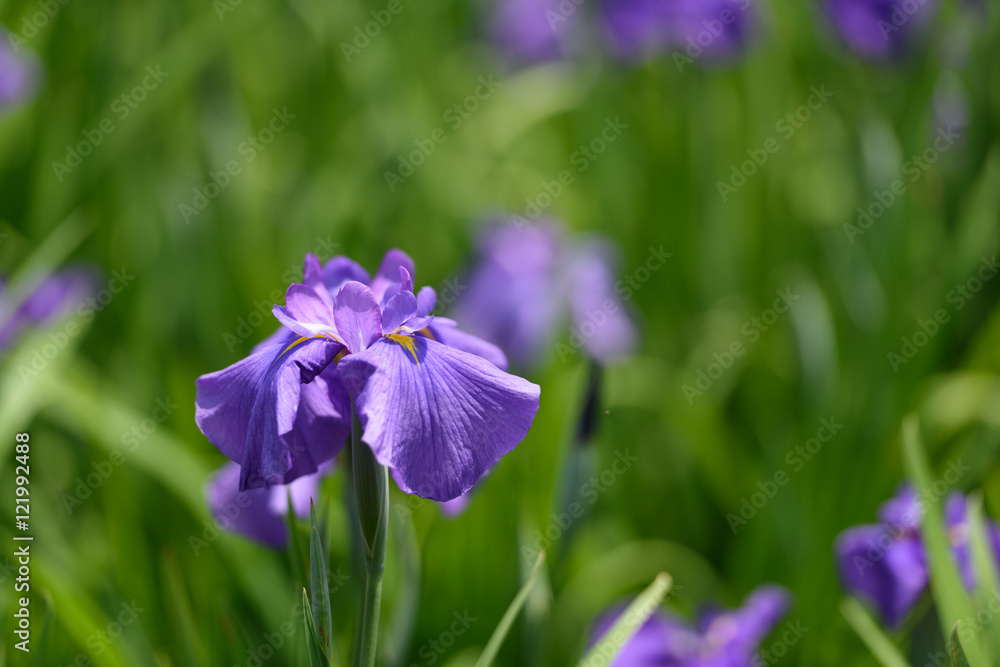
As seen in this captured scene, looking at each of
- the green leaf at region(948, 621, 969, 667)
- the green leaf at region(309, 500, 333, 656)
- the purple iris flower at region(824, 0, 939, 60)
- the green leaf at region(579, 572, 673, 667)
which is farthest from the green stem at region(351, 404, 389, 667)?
the purple iris flower at region(824, 0, 939, 60)

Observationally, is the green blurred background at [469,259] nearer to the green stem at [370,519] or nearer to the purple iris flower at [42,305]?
the purple iris flower at [42,305]

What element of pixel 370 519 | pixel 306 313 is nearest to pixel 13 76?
pixel 306 313

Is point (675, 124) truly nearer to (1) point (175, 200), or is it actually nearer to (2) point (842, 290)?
(2) point (842, 290)

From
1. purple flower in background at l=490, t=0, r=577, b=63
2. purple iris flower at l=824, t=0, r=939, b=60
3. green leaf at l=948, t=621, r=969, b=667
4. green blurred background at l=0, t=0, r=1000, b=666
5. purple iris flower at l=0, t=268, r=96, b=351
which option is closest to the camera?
green leaf at l=948, t=621, r=969, b=667

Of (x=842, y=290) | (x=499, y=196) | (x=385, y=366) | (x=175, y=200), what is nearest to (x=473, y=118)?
(x=499, y=196)

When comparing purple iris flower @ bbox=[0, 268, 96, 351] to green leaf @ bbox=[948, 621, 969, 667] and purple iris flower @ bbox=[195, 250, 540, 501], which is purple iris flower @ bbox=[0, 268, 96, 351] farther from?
green leaf @ bbox=[948, 621, 969, 667]

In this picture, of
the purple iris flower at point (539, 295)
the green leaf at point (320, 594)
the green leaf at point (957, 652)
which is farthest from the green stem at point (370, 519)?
the purple iris flower at point (539, 295)

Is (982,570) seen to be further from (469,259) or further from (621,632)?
(469,259)
